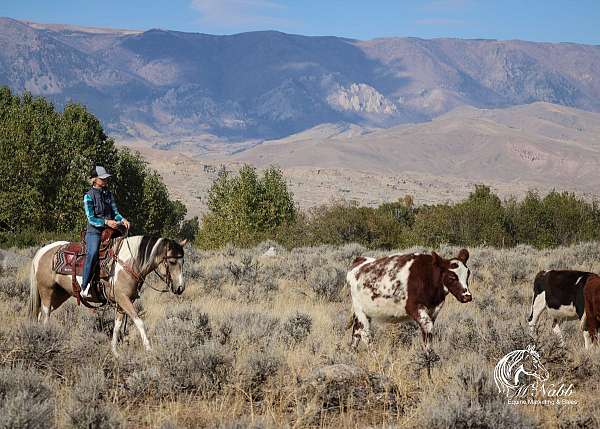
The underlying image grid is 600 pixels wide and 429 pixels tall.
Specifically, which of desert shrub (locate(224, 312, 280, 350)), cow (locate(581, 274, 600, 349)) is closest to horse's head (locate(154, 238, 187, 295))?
desert shrub (locate(224, 312, 280, 350))

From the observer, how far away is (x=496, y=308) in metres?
13.9

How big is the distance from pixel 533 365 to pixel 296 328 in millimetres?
3714

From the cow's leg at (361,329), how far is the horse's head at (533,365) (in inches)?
86.8

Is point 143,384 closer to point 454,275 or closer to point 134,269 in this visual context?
point 134,269

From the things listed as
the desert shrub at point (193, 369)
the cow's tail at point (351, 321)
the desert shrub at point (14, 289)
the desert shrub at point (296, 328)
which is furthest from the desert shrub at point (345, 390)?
the desert shrub at point (14, 289)

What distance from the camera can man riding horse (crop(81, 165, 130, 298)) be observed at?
10.5m

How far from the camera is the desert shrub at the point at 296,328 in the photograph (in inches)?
406

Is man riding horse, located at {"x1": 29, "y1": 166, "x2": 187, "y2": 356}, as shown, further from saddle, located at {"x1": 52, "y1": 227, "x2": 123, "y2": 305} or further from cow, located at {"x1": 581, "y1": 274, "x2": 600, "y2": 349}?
cow, located at {"x1": 581, "y1": 274, "x2": 600, "y2": 349}

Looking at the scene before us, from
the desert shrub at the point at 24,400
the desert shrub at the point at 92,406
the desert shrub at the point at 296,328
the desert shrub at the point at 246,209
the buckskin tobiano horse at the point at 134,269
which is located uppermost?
the buckskin tobiano horse at the point at 134,269

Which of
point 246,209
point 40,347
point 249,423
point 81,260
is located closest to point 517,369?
point 249,423

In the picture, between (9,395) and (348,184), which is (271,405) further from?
(348,184)

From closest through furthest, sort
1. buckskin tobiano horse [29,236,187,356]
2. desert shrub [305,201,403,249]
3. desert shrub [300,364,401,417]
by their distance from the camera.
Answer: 1. desert shrub [300,364,401,417]
2. buckskin tobiano horse [29,236,187,356]
3. desert shrub [305,201,403,249]

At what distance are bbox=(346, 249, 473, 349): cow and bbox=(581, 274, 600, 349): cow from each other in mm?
2541

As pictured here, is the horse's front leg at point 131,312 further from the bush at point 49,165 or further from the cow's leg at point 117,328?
the bush at point 49,165
